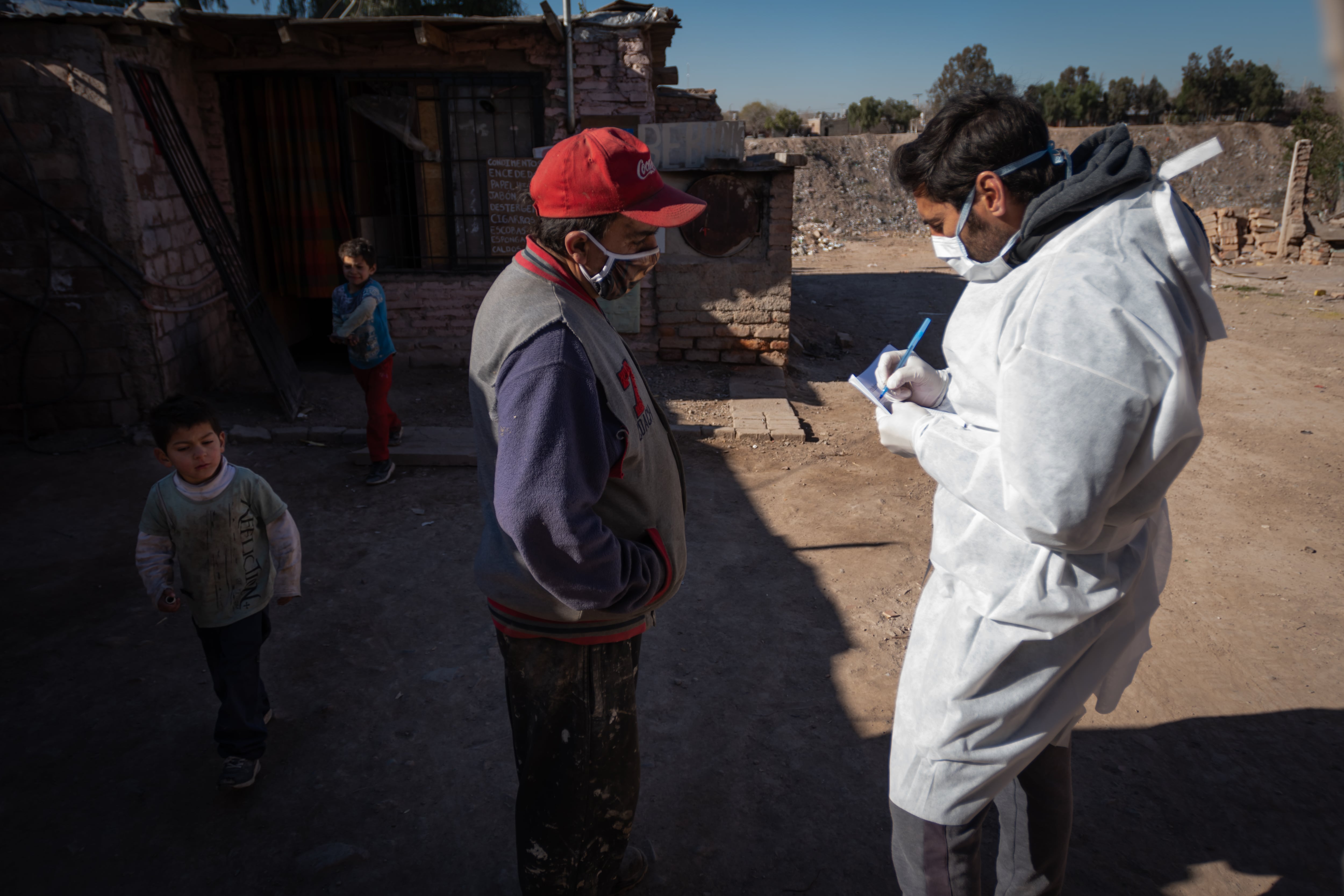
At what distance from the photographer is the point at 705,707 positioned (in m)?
3.17

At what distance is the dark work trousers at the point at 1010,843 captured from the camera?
1.65 metres

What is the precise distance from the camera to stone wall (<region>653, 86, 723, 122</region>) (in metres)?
9.46

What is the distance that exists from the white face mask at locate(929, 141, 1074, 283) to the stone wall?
328 inches

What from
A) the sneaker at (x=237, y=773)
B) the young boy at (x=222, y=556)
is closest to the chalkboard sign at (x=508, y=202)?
the young boy at (x=222, y=556)

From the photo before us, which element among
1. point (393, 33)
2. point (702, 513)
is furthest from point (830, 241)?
point (702, 513)

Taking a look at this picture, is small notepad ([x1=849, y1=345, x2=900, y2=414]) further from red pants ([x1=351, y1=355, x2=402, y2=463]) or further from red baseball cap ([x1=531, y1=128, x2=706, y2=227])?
red pants ([x1=351, y1=355, x2=402, y2=463])

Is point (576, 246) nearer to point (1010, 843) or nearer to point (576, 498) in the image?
point (576, 498)

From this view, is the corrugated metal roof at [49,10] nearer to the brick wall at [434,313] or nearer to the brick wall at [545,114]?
the brick wall at [545,114]

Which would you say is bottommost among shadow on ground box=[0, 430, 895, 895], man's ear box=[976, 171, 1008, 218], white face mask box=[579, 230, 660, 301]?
shadow on ground box=[0, 430, 895, 895]

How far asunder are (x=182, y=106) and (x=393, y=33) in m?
1.82

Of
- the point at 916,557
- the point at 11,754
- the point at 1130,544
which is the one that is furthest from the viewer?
the point at 916,557

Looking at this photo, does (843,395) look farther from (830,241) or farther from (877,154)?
(877,154)

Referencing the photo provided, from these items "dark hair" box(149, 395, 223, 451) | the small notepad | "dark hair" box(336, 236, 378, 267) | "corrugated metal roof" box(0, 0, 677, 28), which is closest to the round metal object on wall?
"corrugated metal roof" box(0, 0, 677, 28)

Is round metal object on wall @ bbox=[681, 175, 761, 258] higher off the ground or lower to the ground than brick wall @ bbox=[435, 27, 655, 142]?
lower
